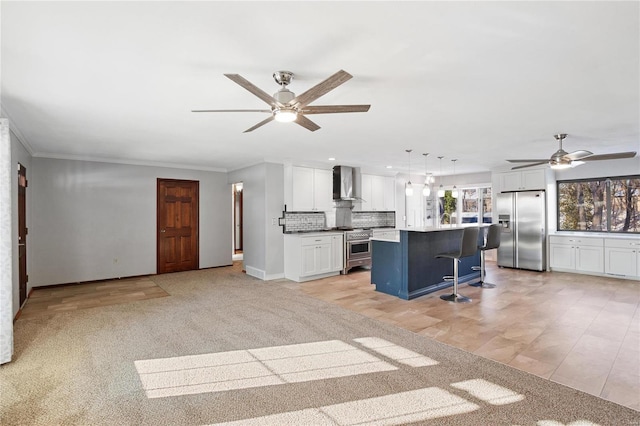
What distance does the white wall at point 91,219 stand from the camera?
5703 millimetres

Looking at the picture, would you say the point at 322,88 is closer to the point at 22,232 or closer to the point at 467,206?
the point at 22,232

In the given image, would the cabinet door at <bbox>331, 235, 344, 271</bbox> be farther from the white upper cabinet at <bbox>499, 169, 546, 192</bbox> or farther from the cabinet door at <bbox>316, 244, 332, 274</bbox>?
the white upper cabinet at <bbox>499, 169, 546, 192</bbox>

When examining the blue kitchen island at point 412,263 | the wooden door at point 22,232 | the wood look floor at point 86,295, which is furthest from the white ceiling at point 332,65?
the wood look floor at point 86,295

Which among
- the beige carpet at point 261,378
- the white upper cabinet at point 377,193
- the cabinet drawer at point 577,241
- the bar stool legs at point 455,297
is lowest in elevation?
the beige carpet at point 261,378

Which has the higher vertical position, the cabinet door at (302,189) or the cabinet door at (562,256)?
the cabinet door at (302,189)

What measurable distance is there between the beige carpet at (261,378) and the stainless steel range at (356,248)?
112 inches

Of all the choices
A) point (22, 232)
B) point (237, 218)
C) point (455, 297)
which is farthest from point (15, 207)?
point (237, 218)

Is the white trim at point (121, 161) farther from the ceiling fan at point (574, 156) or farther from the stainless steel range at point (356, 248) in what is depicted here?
the ceiling fan at point (574, 156)

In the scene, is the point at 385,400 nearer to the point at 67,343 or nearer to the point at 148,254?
the point at 67,343

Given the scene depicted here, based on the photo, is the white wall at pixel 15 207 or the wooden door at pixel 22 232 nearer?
the white wall at pixel 15 207

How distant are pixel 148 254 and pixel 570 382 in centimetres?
702

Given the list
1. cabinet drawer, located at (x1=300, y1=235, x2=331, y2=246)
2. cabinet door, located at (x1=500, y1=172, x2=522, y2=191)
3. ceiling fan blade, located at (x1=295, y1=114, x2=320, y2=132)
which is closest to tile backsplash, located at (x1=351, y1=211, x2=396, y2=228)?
cabinet drawer, located at (x1=300, y1=235, x2=331, y2=246)

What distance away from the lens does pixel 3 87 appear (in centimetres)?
271

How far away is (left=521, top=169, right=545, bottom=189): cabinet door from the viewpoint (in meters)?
7.05
